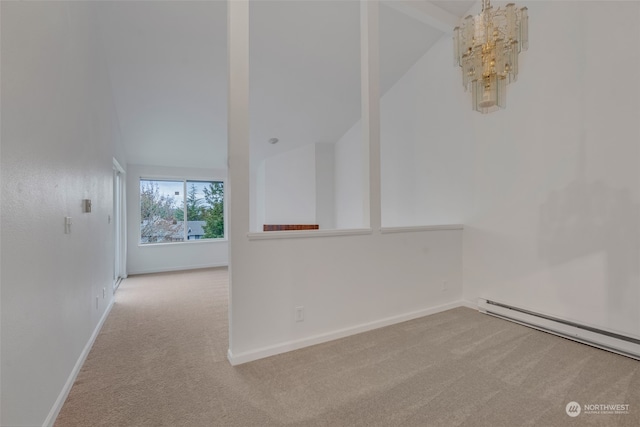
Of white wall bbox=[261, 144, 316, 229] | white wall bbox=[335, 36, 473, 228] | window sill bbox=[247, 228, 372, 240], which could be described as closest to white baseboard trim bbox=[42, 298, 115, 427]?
window sill bbox=[247, 228, 372, 240]

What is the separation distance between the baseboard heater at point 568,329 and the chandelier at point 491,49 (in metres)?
2.15

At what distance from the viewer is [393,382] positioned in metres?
2.01

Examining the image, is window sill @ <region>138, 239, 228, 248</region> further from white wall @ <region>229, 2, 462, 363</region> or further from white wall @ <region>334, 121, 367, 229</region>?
white wall @ <region>229, 2, 462, 363</region>

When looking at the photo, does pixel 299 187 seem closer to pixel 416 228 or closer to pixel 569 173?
pixel 416 228

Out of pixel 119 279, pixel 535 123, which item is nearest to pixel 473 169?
pixel 535 123

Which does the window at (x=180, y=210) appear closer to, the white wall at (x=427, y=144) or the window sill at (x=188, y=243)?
the window sill at (x=188, y=243)

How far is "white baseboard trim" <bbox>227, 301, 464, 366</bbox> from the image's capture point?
7.60 ft

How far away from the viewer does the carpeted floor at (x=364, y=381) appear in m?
1.69

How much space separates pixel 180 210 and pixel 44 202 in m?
5.25

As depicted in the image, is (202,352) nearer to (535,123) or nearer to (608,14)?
(535,123)

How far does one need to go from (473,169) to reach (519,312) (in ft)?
5.49

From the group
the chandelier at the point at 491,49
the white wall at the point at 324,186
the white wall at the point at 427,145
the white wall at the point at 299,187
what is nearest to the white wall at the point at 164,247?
the white wall at the point at 299,187

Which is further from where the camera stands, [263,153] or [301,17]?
[263,153]

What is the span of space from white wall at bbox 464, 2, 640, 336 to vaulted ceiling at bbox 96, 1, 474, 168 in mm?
1453
